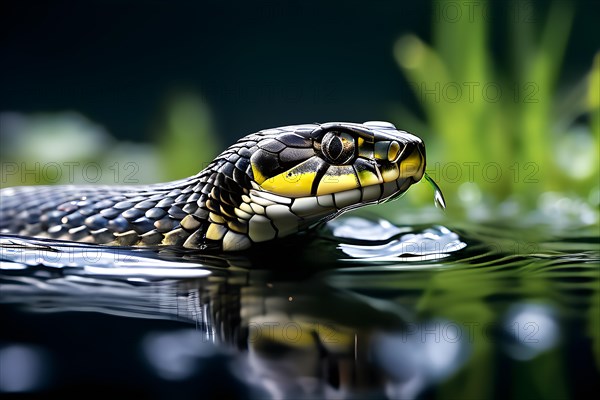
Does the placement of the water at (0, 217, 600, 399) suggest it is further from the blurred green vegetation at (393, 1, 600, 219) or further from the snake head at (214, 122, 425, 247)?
the blurred green vegetation at (393, 1, 600, 219)

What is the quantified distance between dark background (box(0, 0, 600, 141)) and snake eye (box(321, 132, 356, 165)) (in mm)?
4102

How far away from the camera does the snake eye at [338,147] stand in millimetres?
1581

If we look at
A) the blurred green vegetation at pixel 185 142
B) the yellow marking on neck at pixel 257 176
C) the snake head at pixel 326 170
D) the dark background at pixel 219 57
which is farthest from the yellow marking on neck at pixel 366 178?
the dark background at pixel 219 57

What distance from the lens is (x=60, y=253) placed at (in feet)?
→ 5.20

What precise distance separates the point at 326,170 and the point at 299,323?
0.54 m

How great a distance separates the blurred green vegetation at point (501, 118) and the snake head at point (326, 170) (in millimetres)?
1398

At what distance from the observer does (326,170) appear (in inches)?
62.3

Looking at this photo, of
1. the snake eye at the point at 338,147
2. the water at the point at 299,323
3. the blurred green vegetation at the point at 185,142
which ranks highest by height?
the blurred green vegetation at the point at 185,142

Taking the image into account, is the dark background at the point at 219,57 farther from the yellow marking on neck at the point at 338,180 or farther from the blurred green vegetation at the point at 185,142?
the yellow marking on neck at the point at 338,180

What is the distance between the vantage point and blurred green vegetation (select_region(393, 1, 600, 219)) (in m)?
3.08

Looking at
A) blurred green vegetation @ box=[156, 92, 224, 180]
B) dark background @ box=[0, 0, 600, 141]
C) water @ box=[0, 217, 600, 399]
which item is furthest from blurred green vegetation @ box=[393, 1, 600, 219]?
dark background @ box=[0, 0, 600, 141]

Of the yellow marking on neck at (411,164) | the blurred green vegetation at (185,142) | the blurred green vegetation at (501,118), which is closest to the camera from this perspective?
the yellow marking on neck at (411,164)

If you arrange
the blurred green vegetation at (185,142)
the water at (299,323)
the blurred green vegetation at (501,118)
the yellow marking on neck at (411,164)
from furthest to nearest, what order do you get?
the blurred green vegetation at (185,142)
the blurred green vegetation at (501,118)
the yellow marking on neck at (411,164)
the water at (299,323)

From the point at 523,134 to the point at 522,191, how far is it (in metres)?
0.34
